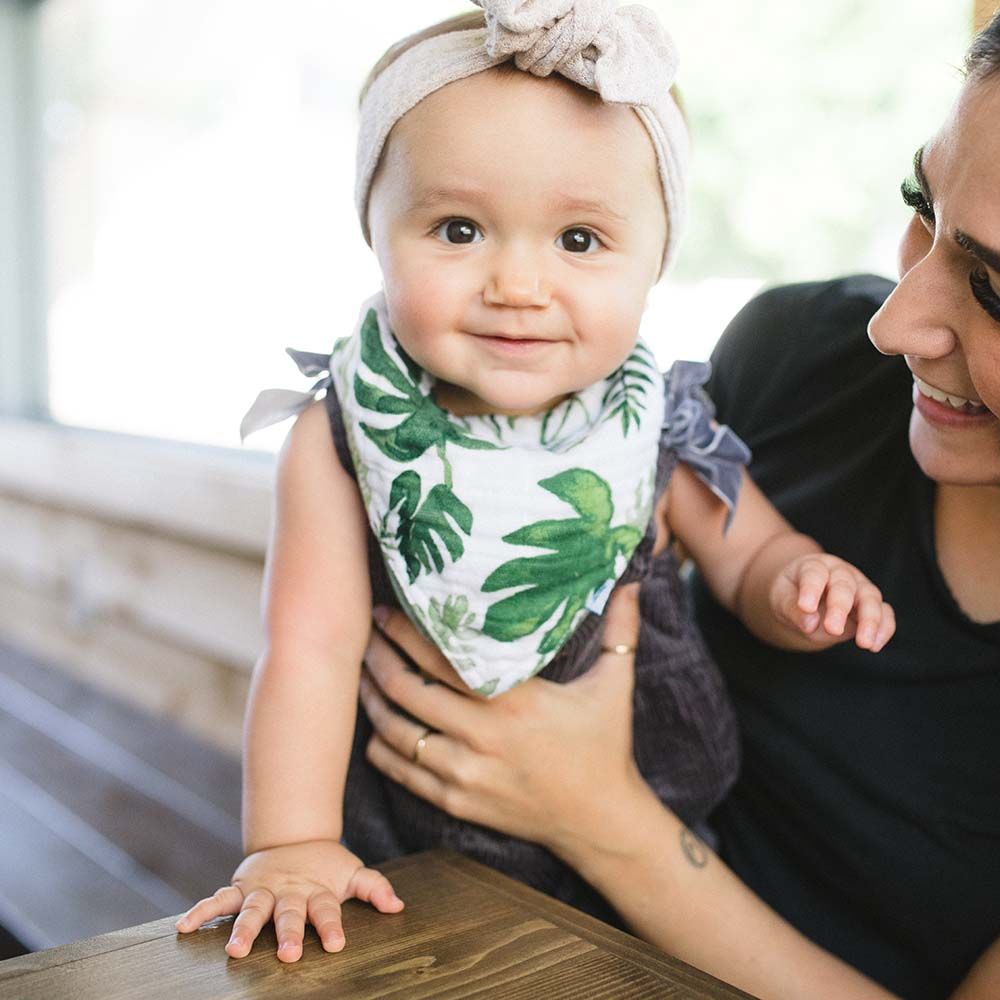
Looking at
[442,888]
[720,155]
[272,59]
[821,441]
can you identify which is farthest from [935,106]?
[272,59]

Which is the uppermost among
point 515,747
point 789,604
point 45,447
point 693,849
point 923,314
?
point 923,314

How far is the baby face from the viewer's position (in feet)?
3.12

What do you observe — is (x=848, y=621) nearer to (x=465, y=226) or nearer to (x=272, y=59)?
(x=465, y=226)

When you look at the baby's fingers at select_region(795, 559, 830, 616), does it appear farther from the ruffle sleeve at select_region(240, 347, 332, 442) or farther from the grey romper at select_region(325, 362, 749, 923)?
the ruffle sleeve at select_region(240, 347, 332, 442)

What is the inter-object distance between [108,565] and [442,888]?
2.79 metres

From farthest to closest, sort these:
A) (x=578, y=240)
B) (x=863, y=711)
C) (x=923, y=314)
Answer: (x=863, y=711), (x=578, y=240), (x=923, y=314)

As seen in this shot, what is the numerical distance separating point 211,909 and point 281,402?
1.58 ft

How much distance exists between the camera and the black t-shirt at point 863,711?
103 cm

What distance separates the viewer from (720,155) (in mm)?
2020

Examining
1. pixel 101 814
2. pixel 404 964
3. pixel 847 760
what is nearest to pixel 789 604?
pixel 847 760

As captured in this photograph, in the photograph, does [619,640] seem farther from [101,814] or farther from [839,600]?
[101,814]

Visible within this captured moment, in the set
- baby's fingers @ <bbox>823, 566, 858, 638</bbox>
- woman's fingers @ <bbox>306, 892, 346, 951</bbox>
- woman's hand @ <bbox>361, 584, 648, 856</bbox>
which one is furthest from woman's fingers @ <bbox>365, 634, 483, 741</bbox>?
baby's fingers @ <bbox>823, 566, 858, 638</bbox>

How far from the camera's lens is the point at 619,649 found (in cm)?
114

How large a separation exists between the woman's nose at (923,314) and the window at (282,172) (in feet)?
2.46
